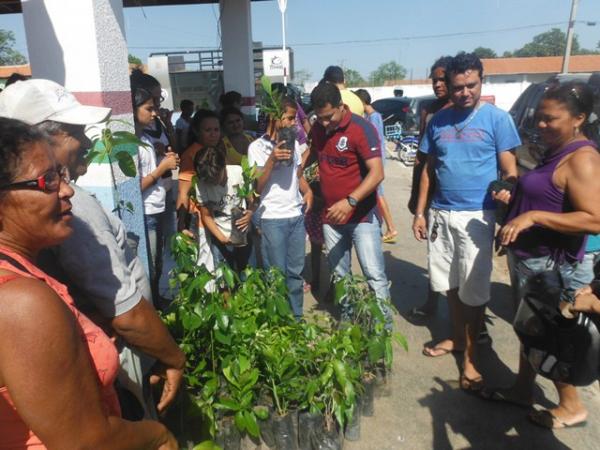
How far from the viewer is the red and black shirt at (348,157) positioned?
3189 millimetres

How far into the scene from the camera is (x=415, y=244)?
5.95 metres

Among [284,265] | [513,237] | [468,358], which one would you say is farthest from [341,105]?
[468,358]

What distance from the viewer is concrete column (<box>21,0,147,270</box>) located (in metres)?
2.72

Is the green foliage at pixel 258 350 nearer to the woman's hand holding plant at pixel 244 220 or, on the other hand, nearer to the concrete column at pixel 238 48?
the woman's hand holding plant at pixel 244 220

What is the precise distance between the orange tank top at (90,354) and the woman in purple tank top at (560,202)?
1.97 m

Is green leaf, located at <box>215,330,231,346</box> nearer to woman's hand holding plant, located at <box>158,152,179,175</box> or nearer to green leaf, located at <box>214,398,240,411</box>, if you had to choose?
green leaf, located at <box>214,398,240,411</box>

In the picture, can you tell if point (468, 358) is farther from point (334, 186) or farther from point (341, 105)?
point (341, 105)

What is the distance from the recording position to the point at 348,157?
3.24 meters

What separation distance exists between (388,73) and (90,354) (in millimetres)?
108357

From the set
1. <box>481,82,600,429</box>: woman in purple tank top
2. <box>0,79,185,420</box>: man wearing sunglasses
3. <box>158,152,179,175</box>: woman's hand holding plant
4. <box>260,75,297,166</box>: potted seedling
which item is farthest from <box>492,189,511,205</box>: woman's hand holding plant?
<box>158,152,179,175</box>: woman's hand holding plant

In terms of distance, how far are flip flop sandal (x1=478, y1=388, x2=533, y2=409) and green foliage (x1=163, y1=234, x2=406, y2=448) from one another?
0.79 meters

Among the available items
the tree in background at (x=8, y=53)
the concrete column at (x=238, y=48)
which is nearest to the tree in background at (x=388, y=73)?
the tree in background at (x=8, y=53)

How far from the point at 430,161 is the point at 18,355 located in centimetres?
281

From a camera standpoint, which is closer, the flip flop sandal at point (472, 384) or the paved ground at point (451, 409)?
the paved ground at point (451, 409)
